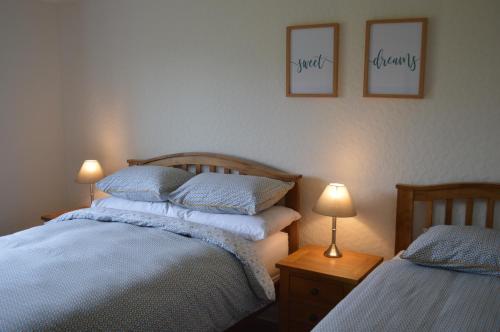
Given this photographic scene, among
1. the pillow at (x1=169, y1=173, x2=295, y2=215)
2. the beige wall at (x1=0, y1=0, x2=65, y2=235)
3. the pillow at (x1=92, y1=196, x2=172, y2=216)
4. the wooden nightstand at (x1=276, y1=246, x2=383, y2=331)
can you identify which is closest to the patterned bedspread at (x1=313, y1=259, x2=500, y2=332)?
the wooden nightstand at (x1=276, y1=246, x2=383, y2=331)

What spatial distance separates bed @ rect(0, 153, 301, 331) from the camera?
6.35ft

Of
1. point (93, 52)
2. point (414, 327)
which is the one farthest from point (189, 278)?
point (93, 52)

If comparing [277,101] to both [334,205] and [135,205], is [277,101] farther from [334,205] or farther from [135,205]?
[135,205]

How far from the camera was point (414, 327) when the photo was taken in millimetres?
1748

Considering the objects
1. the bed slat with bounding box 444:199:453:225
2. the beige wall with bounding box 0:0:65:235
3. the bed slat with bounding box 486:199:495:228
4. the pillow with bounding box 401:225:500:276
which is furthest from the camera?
the beige wall with bounding box 0:0:65:235

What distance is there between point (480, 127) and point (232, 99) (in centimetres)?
151

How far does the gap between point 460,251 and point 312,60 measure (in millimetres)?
1392

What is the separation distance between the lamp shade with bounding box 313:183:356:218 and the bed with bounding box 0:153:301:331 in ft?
1.14

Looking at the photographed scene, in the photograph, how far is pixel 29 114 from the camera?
3.99 metres

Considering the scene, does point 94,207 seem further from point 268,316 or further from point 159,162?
point 268,316

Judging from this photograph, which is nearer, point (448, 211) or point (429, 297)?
point (429, 297)

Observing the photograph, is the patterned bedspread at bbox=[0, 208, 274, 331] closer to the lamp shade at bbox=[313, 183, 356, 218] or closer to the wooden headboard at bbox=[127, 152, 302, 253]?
the lamp shade at bbox=[313, 183, 356, 218]

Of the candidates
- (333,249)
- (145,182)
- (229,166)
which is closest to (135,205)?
(145,182)

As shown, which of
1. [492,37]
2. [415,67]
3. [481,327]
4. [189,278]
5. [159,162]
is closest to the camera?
[481,327]
